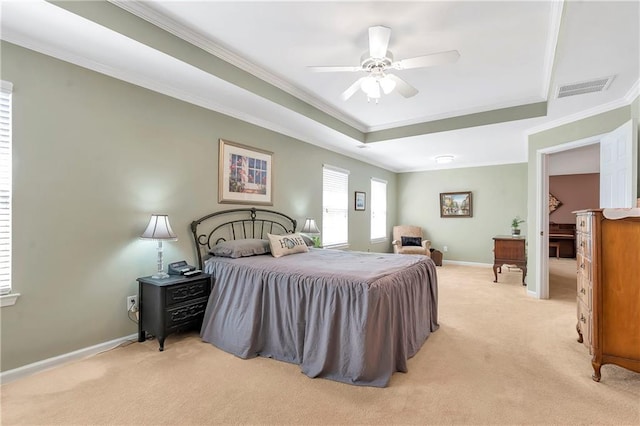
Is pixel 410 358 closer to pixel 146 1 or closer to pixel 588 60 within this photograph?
pixel 588 60

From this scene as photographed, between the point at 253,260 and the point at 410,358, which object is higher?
the point at 253,260

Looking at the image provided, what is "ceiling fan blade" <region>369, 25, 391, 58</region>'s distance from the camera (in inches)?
91.7

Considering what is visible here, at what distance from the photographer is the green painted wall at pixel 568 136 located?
3.27 meters

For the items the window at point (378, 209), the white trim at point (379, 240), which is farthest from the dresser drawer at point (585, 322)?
the window at point (378, 209)

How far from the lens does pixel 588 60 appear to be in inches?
101

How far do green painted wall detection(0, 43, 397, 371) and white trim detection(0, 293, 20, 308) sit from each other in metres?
0.04

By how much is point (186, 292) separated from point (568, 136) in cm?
516

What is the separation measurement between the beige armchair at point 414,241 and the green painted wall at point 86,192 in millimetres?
4700

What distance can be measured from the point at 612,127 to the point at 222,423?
4.98m

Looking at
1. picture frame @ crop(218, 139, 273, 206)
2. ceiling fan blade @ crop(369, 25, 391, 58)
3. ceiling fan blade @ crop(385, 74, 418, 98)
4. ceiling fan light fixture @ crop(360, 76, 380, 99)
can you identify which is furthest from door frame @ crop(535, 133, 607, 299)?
picture frame @ crop(218, 139, 273, 206)

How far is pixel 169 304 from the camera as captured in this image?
2.80 meters

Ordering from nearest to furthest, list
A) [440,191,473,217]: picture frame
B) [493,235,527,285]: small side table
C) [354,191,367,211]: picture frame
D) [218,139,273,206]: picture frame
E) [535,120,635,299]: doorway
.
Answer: [535,120,635,299]: doorway
[218,139,273,206]: picture frame
[493,235,527,285]: small side table
[354,191,367,211]: picture frame
[440,191,473,217]: picture frame

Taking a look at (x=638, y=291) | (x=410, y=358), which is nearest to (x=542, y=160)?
(x=638, y=291)

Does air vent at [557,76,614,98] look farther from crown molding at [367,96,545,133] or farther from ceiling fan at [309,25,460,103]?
ceiling fan at [309,25,460,103]
